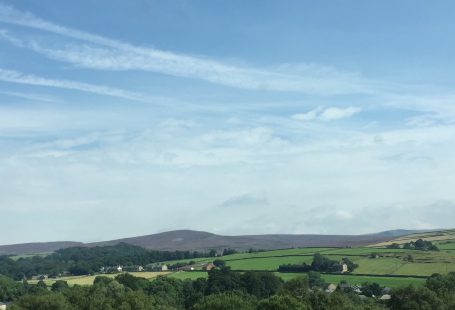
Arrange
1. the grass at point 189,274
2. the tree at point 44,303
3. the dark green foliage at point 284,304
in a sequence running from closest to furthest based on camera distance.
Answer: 1. the dark green foliage at point 284,304
2. the tree at point 44,303
3. the grass at point 189,274

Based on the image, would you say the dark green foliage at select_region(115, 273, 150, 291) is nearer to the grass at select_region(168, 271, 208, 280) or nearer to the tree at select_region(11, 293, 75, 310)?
the grass at select_region(168, 271, 208, 280)

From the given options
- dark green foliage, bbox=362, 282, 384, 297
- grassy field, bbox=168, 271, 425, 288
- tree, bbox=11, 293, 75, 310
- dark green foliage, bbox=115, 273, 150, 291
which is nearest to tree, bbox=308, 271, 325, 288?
grassy field, bbox=168, 271, 425, 288

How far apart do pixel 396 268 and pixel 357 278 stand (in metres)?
10.9

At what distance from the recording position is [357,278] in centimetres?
12344

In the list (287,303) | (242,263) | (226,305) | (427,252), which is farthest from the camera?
(242,263)

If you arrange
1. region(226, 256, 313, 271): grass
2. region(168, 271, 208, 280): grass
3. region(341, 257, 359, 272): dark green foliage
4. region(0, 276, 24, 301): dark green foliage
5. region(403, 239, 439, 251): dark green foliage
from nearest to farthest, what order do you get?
region(0, 276, 24, 301): dark green foliage
region(341, 257, 359, 272): dark green foliage
region(168, 271, 208, 280): grass
region(226, 256, 313, 271): grass
region(403, 239, 439, 251): dark green foliage

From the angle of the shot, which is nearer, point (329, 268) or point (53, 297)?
point (53, 297)

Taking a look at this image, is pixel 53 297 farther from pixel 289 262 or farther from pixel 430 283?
pixel 289 262

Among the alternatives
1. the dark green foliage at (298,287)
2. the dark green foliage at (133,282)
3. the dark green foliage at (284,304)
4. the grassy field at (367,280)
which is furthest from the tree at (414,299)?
the dark green foliage at (133,282)

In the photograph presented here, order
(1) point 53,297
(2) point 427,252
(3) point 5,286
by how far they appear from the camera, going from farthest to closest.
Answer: (2) point 427,252, (3) point 5,286, (1) point 53,297

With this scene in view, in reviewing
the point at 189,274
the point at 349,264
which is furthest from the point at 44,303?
the point at 349,264

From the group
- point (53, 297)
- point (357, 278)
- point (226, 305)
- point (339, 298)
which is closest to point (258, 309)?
point (226, 305)

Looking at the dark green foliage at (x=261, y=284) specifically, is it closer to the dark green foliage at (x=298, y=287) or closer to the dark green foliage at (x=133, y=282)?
the dark green foliage at (x=133, y=282)

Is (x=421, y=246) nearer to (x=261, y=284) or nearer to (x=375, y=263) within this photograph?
(x=375, y=263)
